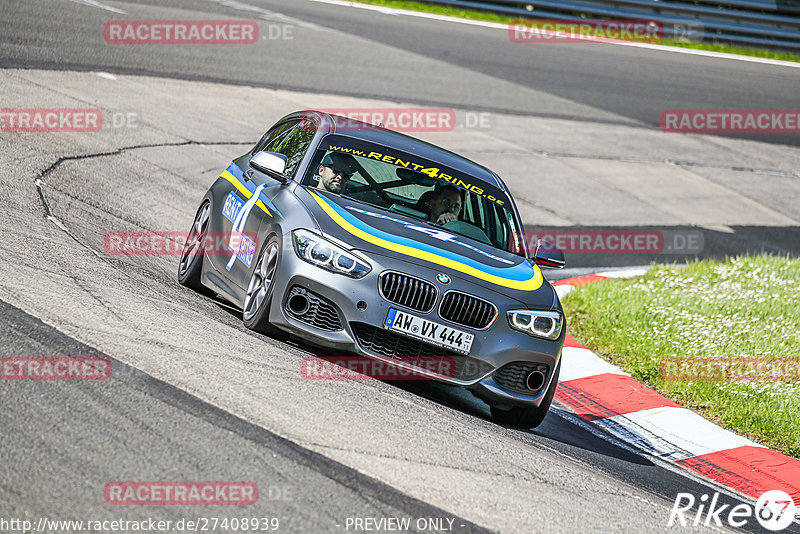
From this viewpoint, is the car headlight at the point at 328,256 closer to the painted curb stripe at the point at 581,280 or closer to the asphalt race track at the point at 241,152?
the asphalt race track at the point at 241,152

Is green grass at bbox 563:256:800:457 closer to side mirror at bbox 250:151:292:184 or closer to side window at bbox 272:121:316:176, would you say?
side window at bbox 272:121:316:176

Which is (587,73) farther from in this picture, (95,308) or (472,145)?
(95,308)

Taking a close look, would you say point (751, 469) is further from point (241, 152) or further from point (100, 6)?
point (100, 6)

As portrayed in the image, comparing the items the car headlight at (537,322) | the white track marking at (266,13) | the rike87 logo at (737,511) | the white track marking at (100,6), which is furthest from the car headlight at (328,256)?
the white track marking at (266,13)

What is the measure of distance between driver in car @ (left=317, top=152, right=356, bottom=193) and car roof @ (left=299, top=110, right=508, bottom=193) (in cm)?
29

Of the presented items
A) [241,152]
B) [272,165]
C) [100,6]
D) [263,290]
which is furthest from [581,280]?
[100,6]

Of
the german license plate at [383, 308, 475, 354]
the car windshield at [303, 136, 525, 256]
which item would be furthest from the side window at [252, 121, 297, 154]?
the german license plate at [383, 308, 475, 354]

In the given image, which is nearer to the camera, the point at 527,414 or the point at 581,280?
the point at 527,414

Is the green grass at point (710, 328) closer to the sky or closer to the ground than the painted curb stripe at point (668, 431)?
closer to the sky

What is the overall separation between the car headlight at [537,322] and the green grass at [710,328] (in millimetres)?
2286

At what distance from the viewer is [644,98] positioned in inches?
880

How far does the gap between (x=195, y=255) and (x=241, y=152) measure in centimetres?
553

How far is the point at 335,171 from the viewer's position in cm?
757

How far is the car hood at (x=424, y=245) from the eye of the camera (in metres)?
6.55
